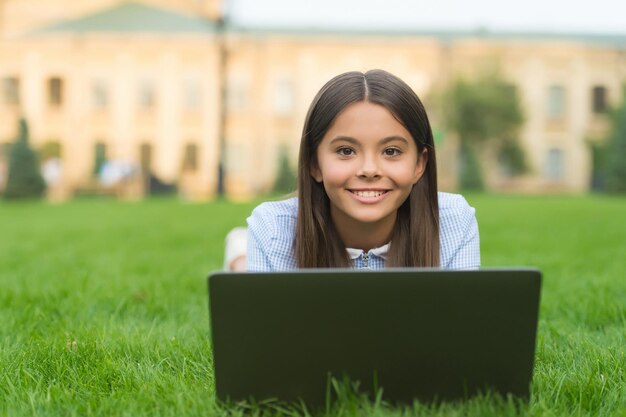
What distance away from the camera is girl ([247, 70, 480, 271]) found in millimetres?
2170

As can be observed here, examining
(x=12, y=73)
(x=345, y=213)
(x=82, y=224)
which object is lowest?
(x=82, y=224)

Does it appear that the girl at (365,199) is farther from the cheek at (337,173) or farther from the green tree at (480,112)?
the green tree at (480,112)

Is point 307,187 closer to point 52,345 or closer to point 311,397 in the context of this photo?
point 311,397

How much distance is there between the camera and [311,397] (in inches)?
69.5

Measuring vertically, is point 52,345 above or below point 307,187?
below

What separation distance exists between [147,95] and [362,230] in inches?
1202

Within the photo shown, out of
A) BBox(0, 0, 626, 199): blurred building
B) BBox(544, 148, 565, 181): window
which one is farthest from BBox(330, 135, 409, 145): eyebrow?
BBox(544, 148, 565, 181): window

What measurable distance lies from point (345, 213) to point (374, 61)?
30.4 m

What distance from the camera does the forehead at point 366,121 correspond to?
215 cm

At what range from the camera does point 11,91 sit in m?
32.0

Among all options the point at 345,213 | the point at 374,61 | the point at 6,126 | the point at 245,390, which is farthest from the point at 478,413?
the point at 6,126

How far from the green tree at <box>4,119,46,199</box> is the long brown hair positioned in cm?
1968

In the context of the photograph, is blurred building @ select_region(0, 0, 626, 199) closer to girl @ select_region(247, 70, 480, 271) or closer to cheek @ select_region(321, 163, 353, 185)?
girl @ select_region(247, 70, 480, 271)

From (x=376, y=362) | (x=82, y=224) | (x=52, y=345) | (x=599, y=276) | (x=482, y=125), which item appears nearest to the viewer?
(x=376, y=362)
